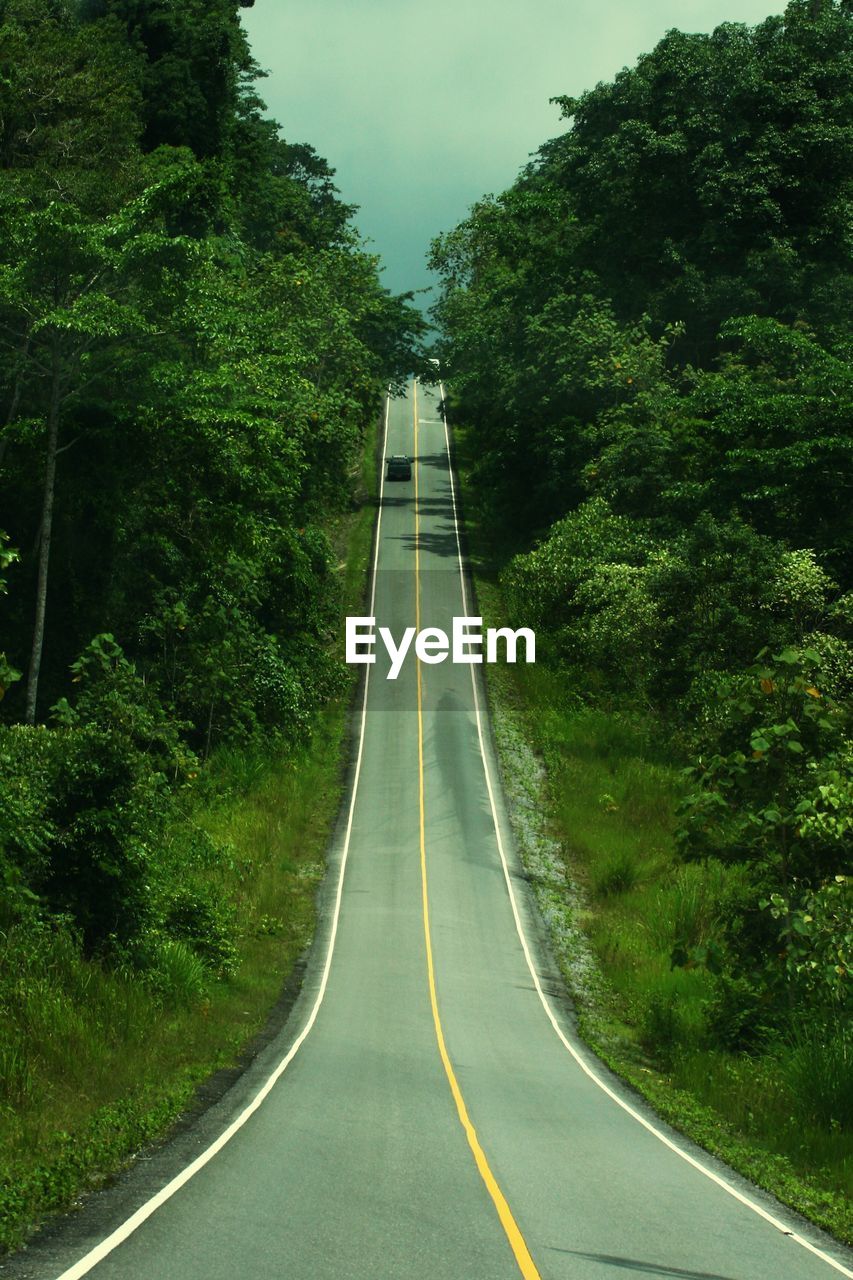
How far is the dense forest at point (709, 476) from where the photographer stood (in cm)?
1914

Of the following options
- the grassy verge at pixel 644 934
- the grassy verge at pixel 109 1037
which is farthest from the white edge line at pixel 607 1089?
the grassy verge at pixel 109 1037

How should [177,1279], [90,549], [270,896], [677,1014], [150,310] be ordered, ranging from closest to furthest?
[177,1279]
[677,1014]
[270,896]
[150,310]
[90,549]

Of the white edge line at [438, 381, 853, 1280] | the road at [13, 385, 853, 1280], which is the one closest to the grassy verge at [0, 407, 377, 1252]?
the road at [13, 385, 853, 1280]

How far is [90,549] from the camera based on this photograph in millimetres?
37406

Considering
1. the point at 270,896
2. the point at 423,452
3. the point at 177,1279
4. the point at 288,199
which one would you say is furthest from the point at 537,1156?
the point at 288,199

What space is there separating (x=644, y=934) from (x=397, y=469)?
180 ft

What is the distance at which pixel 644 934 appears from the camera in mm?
Result: 28156

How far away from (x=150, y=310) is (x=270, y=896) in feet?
48.6

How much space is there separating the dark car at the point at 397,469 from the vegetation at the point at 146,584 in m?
10.2

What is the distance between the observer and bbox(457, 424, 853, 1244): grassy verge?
47.0 ft

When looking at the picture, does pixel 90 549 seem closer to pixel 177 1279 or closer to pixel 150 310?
pixel 150 310

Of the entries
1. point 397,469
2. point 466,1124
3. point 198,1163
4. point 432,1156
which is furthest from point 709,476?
point 198,1163

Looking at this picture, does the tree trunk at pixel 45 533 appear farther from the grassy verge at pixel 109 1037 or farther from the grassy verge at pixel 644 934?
the grassy verge at pixel 644 934

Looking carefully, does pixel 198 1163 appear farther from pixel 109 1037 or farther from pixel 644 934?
pixel 644 934
